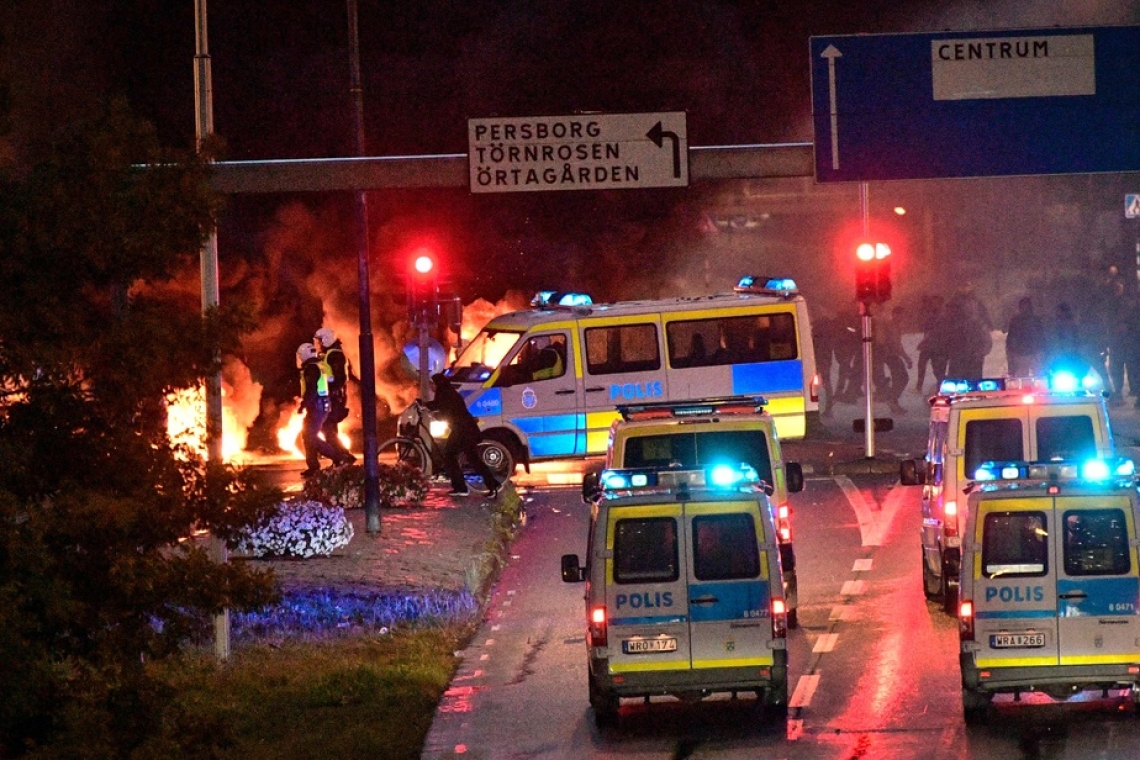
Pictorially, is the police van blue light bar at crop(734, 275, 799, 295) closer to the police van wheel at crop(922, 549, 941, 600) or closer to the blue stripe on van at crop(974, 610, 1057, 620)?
the police van wheel at crop(922, 549, 941, 600)

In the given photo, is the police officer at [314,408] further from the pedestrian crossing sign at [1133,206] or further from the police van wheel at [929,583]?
the pedestrian crossing sign at [1133,206]

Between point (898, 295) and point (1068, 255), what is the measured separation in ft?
15.6

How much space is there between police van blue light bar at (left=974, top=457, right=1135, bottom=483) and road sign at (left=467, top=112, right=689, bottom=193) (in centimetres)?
457

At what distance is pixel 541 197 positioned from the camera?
38312mm

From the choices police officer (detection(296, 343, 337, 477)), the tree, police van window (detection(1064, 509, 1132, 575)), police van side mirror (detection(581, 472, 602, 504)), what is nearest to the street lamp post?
police van side mirror (detection(581, 472, 602, 504))

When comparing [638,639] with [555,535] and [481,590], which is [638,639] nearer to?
[481,590]

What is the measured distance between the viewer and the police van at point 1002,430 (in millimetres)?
14945

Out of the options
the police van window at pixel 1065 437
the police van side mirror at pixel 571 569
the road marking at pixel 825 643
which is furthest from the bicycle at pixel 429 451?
the police van side mirror at pixel 571 569

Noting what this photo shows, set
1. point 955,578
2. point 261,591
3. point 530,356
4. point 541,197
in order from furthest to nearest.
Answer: point 541,197 → point 530,356 → point 955,578 → point 261,591

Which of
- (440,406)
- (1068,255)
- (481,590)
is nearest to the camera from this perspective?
(481,590)

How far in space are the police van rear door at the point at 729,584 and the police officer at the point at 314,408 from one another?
1290 centimetres

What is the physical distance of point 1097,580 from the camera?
481 inches

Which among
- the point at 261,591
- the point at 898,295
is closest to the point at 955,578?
the point at 261,591

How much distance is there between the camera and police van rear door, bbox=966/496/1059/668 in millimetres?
12227
